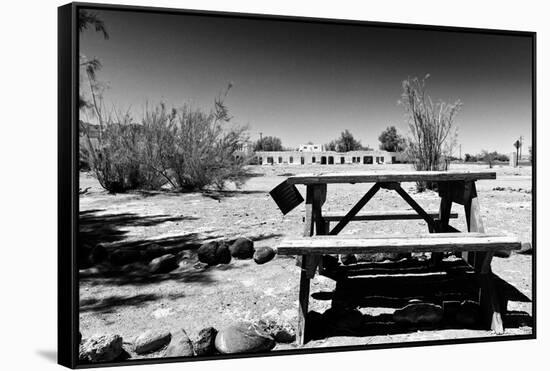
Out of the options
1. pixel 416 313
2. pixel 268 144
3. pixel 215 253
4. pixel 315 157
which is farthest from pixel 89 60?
pixel 416 313

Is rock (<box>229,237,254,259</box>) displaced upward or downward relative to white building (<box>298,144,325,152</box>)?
downward

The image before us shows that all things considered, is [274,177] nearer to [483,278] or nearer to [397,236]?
[397,236]


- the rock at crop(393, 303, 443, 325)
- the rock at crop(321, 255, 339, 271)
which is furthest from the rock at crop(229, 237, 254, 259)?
the rock at crop(393, 303, 443, 325)

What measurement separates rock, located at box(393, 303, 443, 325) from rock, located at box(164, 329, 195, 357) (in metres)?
1.45

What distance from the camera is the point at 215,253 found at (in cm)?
414

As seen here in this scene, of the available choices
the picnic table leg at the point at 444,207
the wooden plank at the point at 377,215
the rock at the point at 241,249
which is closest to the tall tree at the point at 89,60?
the rock at the point at 241,249

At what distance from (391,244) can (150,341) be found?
163 cm

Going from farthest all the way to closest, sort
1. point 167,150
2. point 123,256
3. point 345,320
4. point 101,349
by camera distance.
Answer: point 167,150
point 345,320
point 123,256
point 101,349

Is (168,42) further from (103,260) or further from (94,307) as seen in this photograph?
(94,307)

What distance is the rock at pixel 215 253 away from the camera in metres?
4.11

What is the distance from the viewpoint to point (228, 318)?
3.88 meters

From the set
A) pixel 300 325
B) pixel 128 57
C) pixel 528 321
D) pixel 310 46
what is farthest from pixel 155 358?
pixel 528 321

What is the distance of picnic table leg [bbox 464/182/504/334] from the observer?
12.9ft

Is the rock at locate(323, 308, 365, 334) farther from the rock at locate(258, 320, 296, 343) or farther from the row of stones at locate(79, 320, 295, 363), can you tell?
the row of stones at locate(79, 320, 295, 363)
